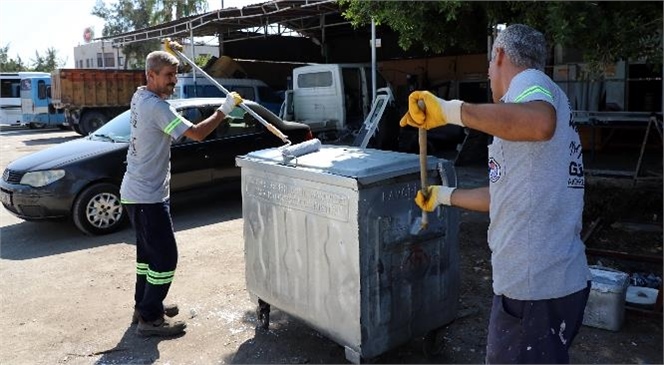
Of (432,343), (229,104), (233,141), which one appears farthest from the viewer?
(233,141)

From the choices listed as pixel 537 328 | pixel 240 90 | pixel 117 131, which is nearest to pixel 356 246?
pixel 537 328

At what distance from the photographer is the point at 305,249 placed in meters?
3.24

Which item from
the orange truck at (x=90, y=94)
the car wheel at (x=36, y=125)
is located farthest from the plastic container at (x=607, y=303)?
the car wheel at (x=36, y=125)

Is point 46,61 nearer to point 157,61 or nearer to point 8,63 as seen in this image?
point 8,63

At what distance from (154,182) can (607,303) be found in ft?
10.3

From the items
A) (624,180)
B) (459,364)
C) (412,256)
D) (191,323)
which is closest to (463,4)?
(412,256)

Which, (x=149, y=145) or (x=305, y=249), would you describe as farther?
(x=149, y=145)

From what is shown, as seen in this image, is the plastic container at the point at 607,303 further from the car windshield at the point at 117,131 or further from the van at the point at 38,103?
the van at the point at 38,103

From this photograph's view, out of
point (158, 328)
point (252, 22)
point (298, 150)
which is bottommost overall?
point (158, 328)

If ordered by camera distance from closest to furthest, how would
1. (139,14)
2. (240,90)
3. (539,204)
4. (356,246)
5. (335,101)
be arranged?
(539,204), (356,246), (335,101), (240,90), (139,14)

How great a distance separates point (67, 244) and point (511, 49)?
223 inches

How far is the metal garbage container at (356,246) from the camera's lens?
292 cm

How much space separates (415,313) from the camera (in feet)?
10.5

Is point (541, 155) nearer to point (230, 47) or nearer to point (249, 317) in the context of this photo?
point (249, 317)
